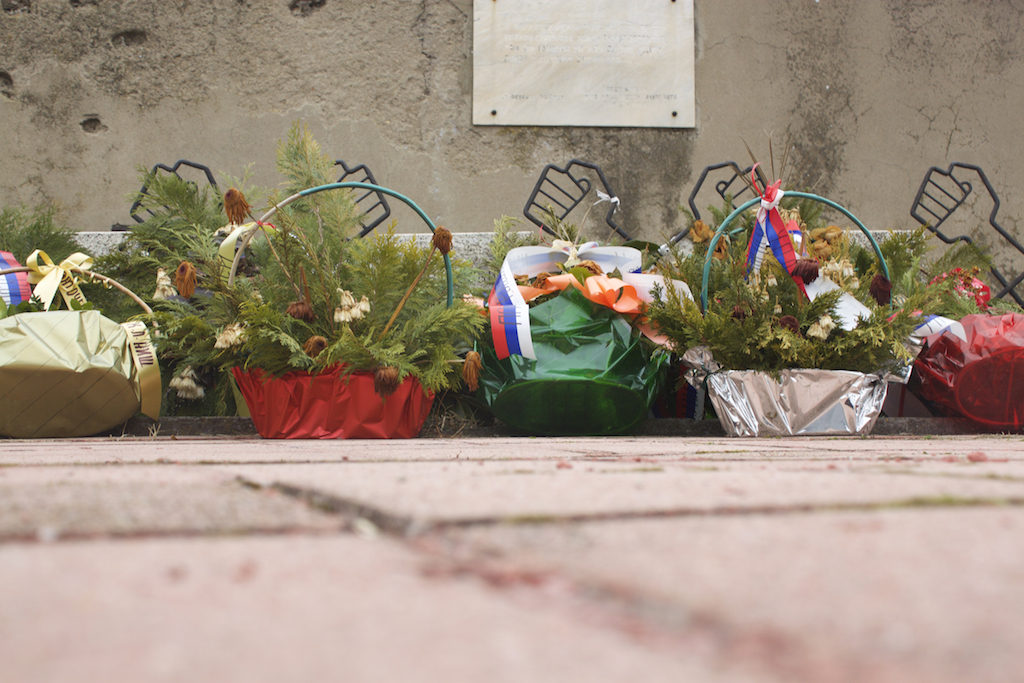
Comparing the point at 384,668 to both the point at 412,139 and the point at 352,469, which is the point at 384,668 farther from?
the point at 412,139

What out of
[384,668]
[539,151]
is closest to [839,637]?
[384,668]

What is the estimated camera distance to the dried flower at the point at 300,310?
2100 mm

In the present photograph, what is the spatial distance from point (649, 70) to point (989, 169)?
2.23m

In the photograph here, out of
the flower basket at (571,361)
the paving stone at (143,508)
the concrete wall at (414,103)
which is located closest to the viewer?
the paving stone at (143,508)

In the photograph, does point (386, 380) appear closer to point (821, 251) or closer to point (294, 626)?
point (821, 251)

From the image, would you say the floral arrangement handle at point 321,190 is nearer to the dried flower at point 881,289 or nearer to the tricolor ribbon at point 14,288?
the tricolor ribbon at point 14,288

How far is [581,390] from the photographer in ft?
7.19

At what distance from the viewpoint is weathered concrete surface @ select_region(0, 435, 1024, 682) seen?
31cm

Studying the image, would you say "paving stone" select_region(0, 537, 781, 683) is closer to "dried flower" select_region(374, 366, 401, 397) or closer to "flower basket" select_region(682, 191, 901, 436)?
"dried flower" select_region(374, 366, 401, 397)

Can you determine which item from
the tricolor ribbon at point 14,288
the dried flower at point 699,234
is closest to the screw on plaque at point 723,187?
the dried flower at point 699,234

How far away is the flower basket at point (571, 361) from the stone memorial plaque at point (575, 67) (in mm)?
2995

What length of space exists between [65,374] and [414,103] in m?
3.37

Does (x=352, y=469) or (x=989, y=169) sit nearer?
(x=352, y=469)

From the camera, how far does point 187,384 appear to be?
2.34 meters
